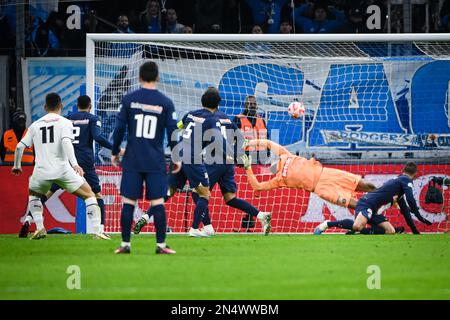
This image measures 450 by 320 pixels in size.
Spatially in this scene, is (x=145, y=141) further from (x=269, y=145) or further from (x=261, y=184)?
(x=269, y=145)

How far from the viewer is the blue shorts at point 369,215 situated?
1697cm

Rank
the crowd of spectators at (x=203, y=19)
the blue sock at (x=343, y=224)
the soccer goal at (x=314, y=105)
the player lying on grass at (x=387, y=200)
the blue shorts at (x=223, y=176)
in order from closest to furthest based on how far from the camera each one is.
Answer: the blue shorts at (x=223, y=176) → the player lying on grass at (x=387, y=200) → the blue sock at (x=343, y=224) → the soccer goal at (x=314, y=105) → the crowd of spectators at (x=203, y=19)

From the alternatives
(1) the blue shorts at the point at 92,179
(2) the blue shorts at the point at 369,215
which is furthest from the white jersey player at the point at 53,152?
(2) the blue shorts at the point at 369,215

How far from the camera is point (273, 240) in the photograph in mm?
15203

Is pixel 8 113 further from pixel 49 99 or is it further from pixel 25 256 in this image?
pixel 25 256

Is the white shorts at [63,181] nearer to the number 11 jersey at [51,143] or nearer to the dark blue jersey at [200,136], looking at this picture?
the number 11 jersey at [51,143]

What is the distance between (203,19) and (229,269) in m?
12.3

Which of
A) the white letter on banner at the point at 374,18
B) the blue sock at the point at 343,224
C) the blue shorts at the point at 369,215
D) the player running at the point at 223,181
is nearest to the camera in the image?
the player running at the point at 223,181

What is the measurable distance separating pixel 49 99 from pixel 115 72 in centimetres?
395

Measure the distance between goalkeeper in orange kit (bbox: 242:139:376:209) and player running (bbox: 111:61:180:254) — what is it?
19.3 ft

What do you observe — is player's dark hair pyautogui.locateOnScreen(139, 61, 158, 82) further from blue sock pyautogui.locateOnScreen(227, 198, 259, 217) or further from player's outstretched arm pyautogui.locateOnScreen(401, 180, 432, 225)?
player's outstretched arm pyautogui.locateOnScreen(401, 180, 432, 225)

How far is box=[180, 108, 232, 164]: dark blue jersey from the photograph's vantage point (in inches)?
617

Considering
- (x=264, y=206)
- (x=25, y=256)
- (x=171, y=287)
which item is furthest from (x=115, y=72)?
(x=171, y=287)

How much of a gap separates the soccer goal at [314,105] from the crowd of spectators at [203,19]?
Result: 1315 millimetres
